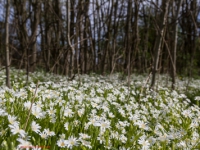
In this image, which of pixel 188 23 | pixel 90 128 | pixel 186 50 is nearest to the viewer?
pixel 90 128

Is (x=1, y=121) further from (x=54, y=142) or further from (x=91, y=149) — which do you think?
(x=91, y=149)

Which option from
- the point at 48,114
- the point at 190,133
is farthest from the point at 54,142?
the point at 190,133

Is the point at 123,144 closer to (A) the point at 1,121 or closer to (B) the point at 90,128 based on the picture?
(B) the point at 90,128

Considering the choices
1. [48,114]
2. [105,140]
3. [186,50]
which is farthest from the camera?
[186,50]

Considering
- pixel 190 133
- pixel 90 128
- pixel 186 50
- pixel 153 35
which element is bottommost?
pixel 190 133

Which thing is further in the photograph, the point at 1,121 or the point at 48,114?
the point at 48,114

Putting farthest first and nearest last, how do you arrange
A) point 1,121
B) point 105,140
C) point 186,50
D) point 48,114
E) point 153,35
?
1. point 153,35
2. point 186,50
3. point 48,114
4. point 105,140
5. point 1,121

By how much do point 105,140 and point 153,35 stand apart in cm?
1474

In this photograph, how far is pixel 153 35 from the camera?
637 inches

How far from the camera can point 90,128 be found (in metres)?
2.33

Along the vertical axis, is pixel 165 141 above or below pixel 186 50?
below

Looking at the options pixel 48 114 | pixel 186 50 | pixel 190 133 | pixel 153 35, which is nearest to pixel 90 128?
pixel 48 114

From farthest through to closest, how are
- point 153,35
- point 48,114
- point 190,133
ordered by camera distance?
1. point 153,35
2. point 190,133
3. point 48,114

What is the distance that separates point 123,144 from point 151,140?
27 cm
